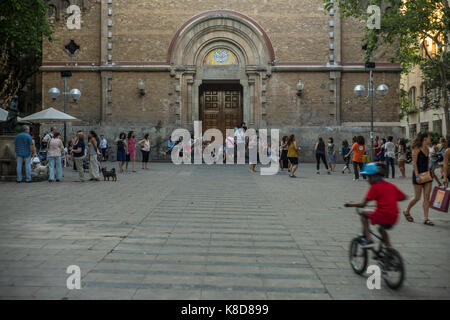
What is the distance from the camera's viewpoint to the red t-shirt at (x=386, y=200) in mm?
4574

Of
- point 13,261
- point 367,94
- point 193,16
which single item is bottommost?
point 13,261

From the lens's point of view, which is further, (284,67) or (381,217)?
(284,67)

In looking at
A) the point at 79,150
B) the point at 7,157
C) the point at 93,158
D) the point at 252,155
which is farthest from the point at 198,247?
the point at 252,155

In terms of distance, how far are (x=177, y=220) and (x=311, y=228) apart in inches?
A: 93.9

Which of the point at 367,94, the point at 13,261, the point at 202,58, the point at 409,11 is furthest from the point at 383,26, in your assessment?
the point at 13,261

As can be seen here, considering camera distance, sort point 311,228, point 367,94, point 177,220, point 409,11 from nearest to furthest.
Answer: point 311,228 < point 177,220 < point 409,11 < point 367,94

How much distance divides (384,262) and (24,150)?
13398 millimetres

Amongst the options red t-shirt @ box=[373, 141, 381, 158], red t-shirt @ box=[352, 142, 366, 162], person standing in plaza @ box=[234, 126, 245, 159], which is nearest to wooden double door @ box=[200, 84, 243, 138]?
person standing in plaza @ box=[234, 126, 245, 159]

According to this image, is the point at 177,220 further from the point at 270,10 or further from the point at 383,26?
the point at 270,10

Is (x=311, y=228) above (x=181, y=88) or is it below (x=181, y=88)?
below

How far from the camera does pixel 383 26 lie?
20.7 metres

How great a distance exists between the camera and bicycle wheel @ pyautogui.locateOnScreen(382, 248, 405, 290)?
13.7 feet

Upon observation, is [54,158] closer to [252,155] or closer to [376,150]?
[252,155]

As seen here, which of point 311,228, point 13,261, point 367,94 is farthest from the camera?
point 367,94
